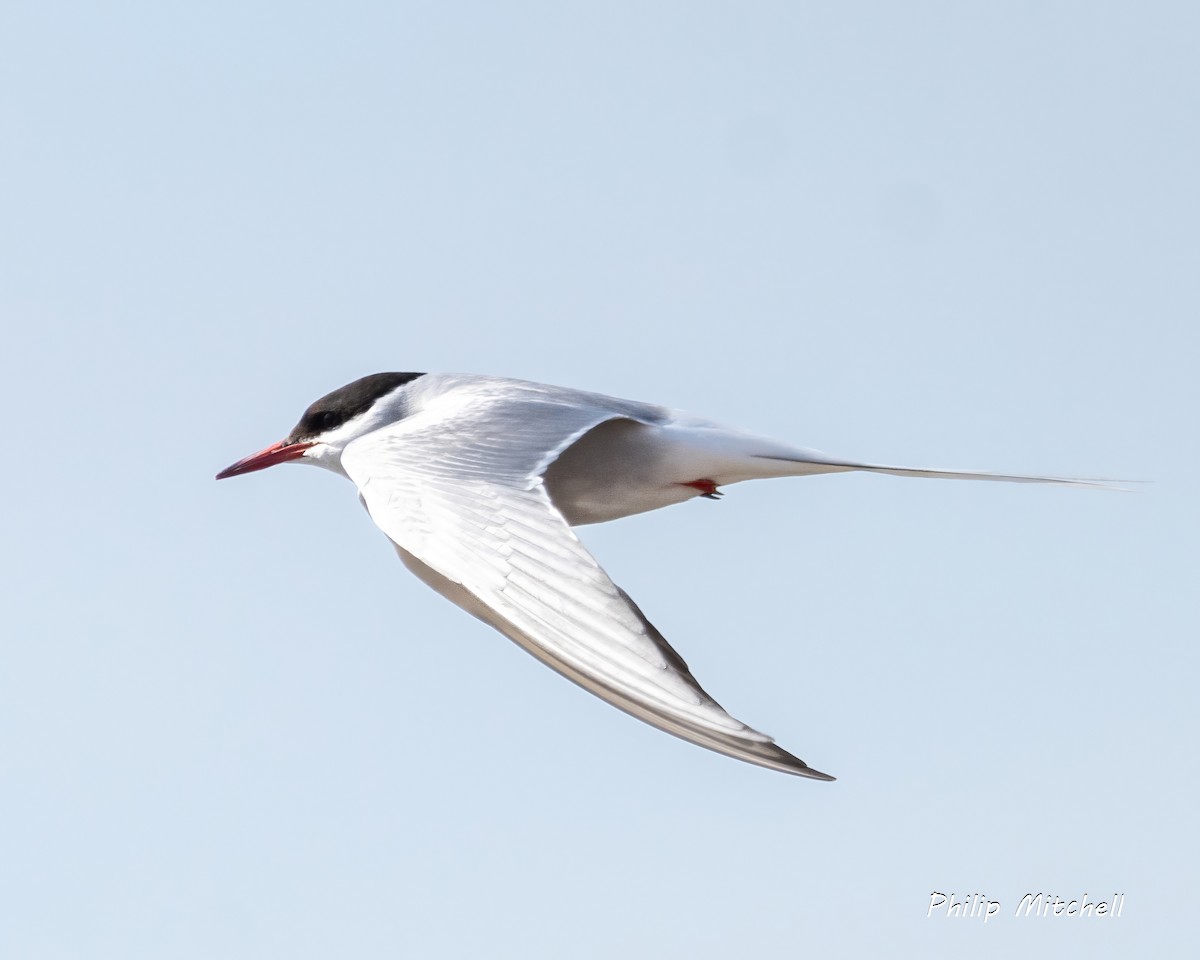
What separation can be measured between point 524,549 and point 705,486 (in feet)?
5.02

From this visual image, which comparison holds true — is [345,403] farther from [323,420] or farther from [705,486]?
[705,486]

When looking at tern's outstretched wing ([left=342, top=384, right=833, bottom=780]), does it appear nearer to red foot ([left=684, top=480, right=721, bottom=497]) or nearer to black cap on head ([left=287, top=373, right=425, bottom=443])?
red foot ([left=684, top=480, right=721, bottom=497])

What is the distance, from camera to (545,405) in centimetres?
422

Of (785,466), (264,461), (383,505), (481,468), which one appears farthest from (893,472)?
(264,461)

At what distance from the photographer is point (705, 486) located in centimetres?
468

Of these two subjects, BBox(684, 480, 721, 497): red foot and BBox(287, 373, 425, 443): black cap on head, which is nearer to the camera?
BBox(684, 480, 721, 497): red foot

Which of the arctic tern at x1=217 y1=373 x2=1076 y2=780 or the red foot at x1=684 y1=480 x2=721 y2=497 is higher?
the arctic tern at x1=217 y1=373 x2=1076 y2=780

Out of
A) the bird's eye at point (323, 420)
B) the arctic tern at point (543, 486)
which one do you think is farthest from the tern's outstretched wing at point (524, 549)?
the bird's eye at point (323, 420)

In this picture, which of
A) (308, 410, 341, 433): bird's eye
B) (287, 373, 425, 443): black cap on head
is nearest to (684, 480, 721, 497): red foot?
(287, 373, 425, 443): black cap on head

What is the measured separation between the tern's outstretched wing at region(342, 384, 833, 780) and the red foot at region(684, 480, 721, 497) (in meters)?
0.41

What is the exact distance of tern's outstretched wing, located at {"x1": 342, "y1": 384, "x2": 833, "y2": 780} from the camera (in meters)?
2.79

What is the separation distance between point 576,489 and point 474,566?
49.9 inches

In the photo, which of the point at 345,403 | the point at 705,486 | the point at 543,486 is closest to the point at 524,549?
the point at 543,486

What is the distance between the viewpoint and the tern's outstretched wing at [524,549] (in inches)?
110
